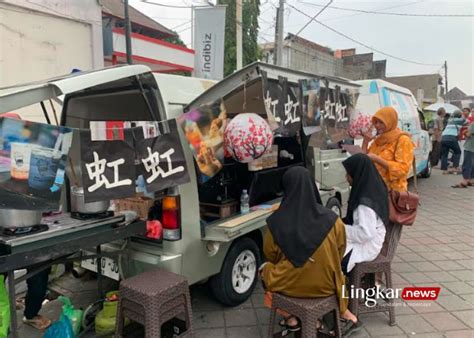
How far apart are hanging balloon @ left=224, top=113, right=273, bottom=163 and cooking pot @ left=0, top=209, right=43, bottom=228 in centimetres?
Answer: 150

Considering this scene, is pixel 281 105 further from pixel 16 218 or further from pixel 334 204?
pixel 334 204

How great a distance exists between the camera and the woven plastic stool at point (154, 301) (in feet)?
7.77

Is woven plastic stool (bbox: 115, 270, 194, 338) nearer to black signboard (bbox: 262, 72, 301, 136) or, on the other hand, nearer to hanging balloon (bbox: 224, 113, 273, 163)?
hanging balloon (bbox: 224, 113, 273, 163)

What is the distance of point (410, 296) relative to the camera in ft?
11.7

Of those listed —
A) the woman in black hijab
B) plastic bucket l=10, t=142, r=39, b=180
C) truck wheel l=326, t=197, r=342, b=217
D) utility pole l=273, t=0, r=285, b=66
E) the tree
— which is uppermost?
the tree

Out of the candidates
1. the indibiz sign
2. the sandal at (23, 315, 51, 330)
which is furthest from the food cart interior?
the indibiz sign

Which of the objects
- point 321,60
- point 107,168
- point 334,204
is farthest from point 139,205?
point 321,60

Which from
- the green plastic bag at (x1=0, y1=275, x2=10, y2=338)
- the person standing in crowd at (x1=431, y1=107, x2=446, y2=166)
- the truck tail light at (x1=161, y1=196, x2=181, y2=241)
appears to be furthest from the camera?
the person standing in crowd at (x1=431, y1=107, x2=446, y2=166)

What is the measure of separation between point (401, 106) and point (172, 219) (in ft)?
21.9

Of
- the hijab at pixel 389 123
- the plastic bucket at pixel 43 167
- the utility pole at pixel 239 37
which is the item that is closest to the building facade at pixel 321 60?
the utility pole at pixel 239 37

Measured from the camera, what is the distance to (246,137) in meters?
2.96

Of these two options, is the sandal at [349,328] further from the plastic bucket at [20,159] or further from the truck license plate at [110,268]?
the plastic bucket at [20,159]

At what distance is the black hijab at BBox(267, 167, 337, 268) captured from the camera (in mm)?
2387

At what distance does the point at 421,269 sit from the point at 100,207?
3.66 m
